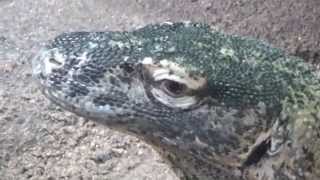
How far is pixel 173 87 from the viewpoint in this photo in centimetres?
217

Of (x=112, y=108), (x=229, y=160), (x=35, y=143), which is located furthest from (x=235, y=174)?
(x=35, y=143)

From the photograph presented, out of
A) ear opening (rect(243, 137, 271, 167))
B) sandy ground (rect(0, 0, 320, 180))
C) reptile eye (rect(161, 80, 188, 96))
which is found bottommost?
sandy ground (rect(0, 0, 320, 180))

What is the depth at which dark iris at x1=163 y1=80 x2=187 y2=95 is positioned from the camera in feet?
7.07

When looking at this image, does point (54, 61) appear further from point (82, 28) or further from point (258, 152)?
point (82, 28)

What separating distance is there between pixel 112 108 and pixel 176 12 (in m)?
2.57

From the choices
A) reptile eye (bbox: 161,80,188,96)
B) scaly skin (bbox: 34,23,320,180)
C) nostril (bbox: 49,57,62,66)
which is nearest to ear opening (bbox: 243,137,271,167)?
scaly skin (bbox: 34,23,320,180)

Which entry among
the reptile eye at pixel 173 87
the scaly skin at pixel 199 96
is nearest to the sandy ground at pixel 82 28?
the scaly skin at pixel 199 96

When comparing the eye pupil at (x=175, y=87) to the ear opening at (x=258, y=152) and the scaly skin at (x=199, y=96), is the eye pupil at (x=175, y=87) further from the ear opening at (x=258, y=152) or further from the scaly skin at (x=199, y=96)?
the ear opening at (x=258, y=152)

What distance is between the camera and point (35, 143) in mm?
3627

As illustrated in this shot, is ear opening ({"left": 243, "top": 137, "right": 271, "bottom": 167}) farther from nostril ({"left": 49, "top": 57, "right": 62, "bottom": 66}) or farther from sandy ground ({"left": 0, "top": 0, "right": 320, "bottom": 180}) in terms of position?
sandy ground ({"left": 0, "top": 0, "right": 320, "bottom": 180})

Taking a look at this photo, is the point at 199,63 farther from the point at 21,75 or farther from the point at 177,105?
the point at 21,75

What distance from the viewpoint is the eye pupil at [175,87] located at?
2156 millimetres

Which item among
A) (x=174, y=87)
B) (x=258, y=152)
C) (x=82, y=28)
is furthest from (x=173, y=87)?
(x=82, y=28)

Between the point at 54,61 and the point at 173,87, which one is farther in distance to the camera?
the point at 54,61
